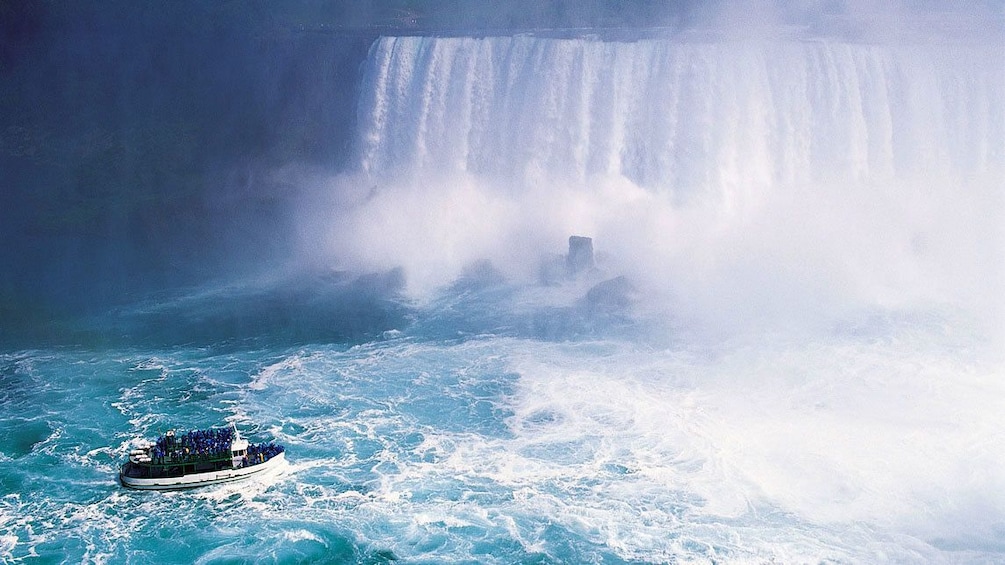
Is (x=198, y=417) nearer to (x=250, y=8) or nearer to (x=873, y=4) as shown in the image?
(x=250, y=8)

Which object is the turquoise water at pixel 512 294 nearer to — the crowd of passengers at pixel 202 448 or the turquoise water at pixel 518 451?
the turquoise water at pixel 518 451

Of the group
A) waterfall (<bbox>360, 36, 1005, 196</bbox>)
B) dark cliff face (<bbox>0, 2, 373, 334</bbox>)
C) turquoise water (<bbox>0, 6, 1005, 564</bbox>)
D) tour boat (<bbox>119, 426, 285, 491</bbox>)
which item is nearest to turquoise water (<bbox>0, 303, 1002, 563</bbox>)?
turquoise water (<bbox>0, 6, 1005, 564</bbox>)

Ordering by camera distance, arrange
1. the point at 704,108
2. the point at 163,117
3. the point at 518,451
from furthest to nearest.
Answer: the point at 163,117 → the point at 704,108 → the point at 518,451

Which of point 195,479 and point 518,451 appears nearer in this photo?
point 195,479

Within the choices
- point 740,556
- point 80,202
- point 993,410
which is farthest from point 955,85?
point 80,202

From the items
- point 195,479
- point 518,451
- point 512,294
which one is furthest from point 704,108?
point 195,479

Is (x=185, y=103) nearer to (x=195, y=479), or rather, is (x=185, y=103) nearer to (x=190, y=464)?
(x=190, y=464)
